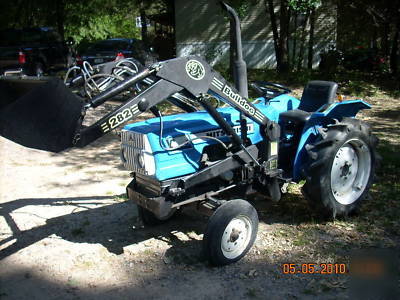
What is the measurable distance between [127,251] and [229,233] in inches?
44.7

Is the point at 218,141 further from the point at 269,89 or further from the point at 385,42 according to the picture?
the point at 385,42

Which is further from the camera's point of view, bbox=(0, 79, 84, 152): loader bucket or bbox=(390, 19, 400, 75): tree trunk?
bbox=(390, 19, 400, 75): tree trunk

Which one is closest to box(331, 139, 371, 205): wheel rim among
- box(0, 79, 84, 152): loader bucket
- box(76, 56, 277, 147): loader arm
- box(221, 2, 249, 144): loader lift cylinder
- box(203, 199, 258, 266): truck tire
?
box(221, 2, 249, 144): loader lift cylinder

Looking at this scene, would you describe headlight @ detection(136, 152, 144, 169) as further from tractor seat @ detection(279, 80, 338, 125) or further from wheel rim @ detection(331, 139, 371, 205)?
wheel rim @ detection(331, 139, 371, 205)

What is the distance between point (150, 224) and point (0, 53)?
510 inches

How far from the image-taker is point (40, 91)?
3.63 meters

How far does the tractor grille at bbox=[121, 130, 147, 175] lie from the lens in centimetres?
431

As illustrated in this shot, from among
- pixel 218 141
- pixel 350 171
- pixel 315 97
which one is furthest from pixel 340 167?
pixel 218 141

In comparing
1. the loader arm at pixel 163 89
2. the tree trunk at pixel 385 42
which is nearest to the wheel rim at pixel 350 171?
the loader arm at pixel 163 89

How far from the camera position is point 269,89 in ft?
18.0

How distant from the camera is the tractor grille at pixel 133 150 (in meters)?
4.31

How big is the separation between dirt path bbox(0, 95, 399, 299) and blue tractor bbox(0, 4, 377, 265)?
0.93ft

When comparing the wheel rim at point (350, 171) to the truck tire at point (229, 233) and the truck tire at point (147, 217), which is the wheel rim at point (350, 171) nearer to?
the truck tire at point (229, 233)

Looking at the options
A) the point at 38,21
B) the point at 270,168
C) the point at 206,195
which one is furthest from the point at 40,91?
the point at 38,21
